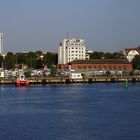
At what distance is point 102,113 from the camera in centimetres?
2377

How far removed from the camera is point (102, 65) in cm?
7144

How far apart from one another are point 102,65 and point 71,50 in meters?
13.7

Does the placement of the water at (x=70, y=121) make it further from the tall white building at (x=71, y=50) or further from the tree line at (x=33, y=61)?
the tall white building at (x=71, y=50)

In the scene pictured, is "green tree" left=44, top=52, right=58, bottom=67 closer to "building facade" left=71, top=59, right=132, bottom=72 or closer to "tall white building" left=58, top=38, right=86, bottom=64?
"tall white building" left=58, top=38, right=86, bottom=64

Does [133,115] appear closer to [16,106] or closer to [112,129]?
[112,129]

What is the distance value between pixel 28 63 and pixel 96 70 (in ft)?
36.5

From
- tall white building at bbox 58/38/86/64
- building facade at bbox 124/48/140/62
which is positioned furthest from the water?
building facade at bbox 124/48/140/62

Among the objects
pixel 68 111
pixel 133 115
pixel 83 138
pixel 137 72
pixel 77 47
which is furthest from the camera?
pixel 77 47

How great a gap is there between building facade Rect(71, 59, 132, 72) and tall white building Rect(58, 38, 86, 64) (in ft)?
40.0

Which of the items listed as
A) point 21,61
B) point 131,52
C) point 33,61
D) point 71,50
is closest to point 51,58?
point 71,50

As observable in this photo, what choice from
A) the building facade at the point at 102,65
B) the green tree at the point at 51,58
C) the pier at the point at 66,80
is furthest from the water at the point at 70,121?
the green tree at the point at 51,58

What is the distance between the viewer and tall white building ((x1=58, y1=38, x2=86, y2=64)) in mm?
84250

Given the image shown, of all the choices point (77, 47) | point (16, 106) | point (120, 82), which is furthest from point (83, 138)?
point (77, 47)

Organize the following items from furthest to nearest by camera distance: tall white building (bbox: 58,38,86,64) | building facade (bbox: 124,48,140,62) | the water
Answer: building facade (bbox: 124,48,140,62) < tall white building (bbox: 58,38,86,64) < the water
